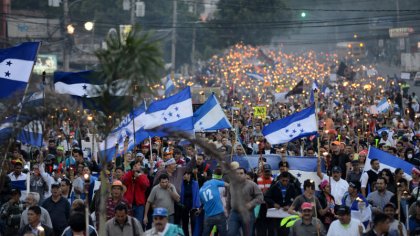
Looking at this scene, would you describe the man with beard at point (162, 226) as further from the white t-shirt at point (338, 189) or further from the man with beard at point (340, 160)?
the man with beard at point (340, 160)

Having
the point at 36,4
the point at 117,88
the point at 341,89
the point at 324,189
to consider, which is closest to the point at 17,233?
the point at 117,88

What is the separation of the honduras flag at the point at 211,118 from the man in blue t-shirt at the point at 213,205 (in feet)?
20.7

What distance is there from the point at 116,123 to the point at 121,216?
1.92 m

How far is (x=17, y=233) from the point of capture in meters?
13.4

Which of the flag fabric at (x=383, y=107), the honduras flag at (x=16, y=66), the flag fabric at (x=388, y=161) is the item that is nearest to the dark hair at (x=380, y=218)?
the honduras flag at (x=16, y=66)

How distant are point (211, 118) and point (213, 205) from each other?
6.76 metres

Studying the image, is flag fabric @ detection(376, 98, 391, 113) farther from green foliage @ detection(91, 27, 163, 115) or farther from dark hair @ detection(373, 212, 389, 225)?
green foliage @ detection(91, 27, 163, 115)

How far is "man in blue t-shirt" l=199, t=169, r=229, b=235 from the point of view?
49.8ft

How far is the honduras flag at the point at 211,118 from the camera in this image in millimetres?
21672

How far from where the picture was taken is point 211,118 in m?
21.8

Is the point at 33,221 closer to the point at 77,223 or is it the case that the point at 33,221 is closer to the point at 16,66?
the point at 77,223

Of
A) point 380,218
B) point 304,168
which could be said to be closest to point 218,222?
point 304,168

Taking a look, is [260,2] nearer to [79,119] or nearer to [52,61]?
[52,61]

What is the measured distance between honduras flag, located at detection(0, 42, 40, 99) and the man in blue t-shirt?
2.81 m
